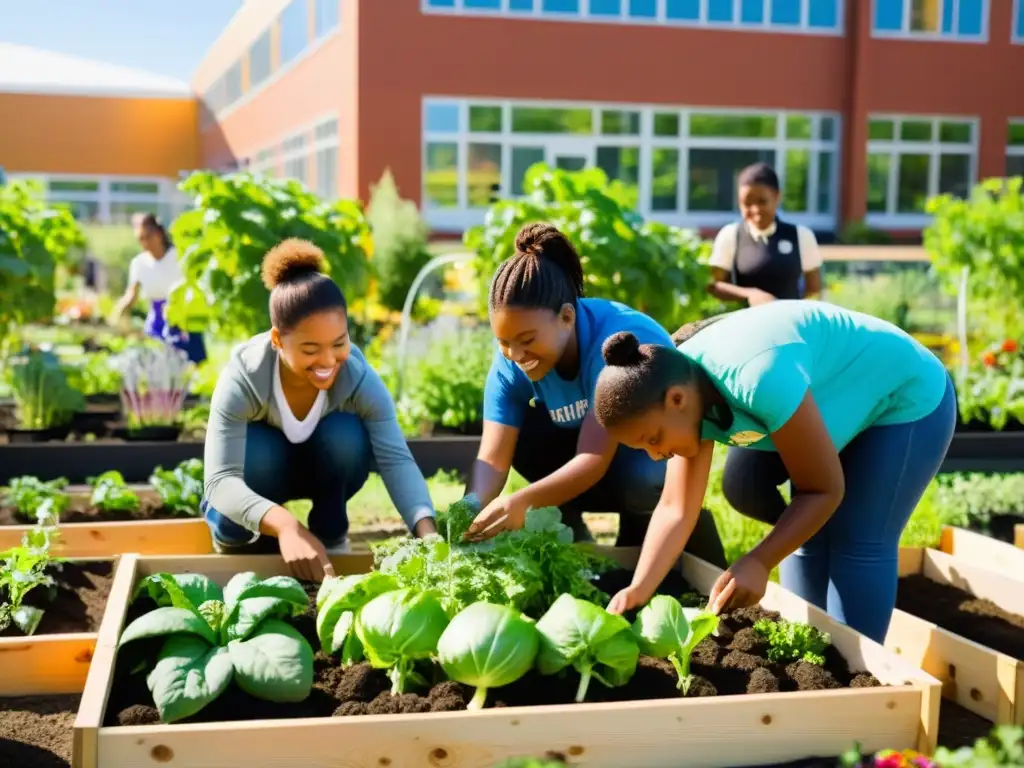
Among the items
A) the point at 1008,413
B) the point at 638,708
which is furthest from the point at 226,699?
the point at 1008,413

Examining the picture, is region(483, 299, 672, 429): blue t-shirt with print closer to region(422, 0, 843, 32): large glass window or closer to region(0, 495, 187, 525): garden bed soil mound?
region(0, 495, 187, 525): garden bed soil mound

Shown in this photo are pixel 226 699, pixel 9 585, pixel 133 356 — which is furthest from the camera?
pixel 133 356

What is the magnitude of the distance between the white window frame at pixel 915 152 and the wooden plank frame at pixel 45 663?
20.7 metres

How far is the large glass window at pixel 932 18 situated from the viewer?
21.6 meters

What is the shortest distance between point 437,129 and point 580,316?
1668cm

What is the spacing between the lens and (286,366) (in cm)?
363

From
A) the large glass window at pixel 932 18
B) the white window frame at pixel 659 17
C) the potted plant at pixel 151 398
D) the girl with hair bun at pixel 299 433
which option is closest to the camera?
the girl with hair bun at pixel 299 433

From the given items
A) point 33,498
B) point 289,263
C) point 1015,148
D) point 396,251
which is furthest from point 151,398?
point 1015,148

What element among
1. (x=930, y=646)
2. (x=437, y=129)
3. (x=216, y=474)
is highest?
(x=437, y=129)

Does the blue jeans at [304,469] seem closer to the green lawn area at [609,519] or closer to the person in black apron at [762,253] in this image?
the green lawn area at [609,519]

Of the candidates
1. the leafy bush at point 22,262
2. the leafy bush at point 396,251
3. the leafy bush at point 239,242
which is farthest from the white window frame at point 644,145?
the leafy bush at point 239,242

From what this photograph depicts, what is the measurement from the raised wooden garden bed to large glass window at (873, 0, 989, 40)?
21.0 metres

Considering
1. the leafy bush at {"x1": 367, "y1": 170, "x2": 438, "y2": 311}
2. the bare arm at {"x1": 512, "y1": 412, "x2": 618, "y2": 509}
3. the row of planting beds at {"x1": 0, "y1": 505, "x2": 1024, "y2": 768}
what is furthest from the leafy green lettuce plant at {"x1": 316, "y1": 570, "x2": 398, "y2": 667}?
the leafy bush at {"x1": 367, "y1": 170, "x2": 438, "y2": 311}

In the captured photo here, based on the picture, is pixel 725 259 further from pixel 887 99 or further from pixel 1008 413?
pixel 887 99
